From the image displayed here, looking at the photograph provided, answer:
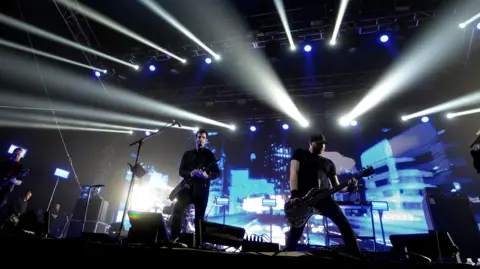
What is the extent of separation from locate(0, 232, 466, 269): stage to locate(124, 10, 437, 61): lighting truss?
665 centimetres

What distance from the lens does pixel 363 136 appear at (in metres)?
9.74

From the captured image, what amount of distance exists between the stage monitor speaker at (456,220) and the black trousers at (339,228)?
3.68m

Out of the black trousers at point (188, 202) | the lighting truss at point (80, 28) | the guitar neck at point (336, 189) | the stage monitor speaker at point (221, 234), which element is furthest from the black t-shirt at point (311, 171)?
the lighting truss at point (80, 28)

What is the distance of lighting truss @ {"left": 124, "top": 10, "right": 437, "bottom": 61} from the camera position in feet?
22.0

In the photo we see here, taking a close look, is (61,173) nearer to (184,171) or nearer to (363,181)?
(184,171)

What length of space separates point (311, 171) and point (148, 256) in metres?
2.69

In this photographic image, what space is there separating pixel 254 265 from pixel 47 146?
11.2 m

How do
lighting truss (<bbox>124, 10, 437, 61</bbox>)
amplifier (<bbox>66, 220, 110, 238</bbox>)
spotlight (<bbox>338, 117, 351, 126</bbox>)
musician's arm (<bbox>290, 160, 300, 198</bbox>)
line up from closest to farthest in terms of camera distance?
1. musician's arm (<bbox>290, 160, 300, 198</bbox>)
2. lighting truss (<bbox>124, 10, 437, 61</bbox>)
3. amplifier (<bbox>66, 220, 110, 238</bbox>)
4. spotlight (<bbox>338, 117, 351, 126</bbox>)

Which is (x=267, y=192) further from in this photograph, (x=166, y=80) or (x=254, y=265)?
(x=254, y=265)

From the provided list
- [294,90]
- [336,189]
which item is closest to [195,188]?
[336,189]

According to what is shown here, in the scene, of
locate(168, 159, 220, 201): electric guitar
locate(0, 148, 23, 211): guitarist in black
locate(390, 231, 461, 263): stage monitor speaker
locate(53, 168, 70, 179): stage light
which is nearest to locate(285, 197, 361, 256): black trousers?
locate(390, 231, 461, 263): stage monitor speaker

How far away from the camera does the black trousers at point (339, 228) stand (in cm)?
330

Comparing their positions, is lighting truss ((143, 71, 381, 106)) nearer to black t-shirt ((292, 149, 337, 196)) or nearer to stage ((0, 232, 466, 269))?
black t-shirt ((292, 149, 337, 196))

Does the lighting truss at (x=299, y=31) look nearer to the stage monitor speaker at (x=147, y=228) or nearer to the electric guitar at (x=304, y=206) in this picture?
the electric guitar at (x=304, y=206)
